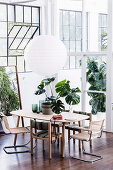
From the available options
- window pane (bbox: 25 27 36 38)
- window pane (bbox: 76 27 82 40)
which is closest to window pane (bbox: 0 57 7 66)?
window pane (bbox: 25 27 36 38)

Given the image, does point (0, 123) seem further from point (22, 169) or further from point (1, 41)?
point (22, 169)

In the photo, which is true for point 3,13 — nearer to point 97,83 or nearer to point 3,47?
point 3,47

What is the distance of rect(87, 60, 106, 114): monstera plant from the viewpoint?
882 centimetres

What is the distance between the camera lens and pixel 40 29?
9.80 metres

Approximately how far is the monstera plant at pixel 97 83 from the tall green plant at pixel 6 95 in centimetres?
187

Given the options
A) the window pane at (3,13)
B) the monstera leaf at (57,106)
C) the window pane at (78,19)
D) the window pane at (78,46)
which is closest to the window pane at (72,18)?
the window pane at (78,19)

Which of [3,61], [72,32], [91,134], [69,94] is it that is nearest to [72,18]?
[72,32]

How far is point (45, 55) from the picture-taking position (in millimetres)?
6258

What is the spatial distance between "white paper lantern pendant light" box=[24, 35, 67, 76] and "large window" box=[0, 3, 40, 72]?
2.66 metres

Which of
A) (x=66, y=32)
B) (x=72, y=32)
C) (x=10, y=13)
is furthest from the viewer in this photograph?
(x=66, y=32)

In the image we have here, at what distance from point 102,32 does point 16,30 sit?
84.6 inches

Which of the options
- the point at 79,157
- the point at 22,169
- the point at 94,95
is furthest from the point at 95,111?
the point at 22,169

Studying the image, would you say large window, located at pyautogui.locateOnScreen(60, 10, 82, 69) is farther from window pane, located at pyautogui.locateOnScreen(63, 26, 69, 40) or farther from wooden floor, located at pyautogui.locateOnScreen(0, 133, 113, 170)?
wooden floor, located at pyautogui.locateOnScreen(0, 133, 113, 170)

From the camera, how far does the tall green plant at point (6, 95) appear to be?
8.52 m
